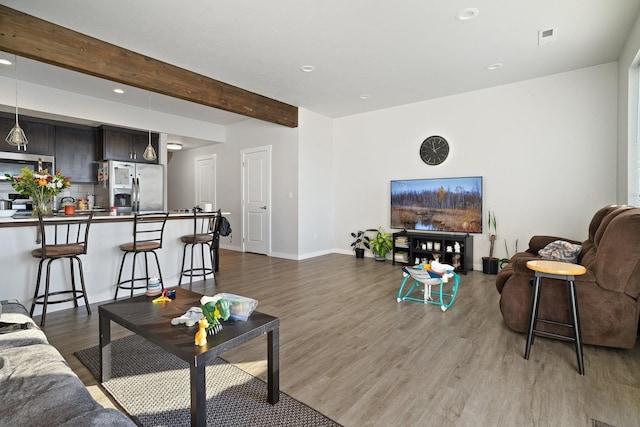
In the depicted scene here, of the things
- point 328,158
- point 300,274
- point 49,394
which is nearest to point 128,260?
point 300,274

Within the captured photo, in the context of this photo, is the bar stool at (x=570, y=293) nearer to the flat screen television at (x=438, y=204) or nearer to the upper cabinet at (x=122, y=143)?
the flat screen television at (x=438, y=204)

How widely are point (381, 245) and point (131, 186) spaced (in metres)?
4.80

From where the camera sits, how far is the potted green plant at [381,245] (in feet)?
19.4

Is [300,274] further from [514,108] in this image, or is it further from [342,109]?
[514,108]

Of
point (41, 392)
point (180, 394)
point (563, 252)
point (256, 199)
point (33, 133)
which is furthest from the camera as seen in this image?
point (256, 199)

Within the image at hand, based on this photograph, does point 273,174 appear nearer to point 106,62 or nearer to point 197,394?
point 106,62

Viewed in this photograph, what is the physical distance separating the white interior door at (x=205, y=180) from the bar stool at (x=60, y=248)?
4264 mm

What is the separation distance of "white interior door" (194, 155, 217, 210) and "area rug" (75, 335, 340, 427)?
226 inches

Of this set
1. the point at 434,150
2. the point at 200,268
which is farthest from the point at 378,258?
the point at 200,268

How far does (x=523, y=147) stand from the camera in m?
4.82

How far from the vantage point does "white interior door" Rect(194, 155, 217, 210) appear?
789 cm

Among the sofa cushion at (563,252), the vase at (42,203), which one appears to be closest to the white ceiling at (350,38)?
the vase at (42,203)

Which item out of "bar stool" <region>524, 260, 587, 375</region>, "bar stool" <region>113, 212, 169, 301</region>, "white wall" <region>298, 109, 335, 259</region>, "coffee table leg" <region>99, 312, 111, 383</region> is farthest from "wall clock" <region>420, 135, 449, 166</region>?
"coffee table leg" <region>99, 312, 111, 383</region>

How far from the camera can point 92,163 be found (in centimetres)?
611
